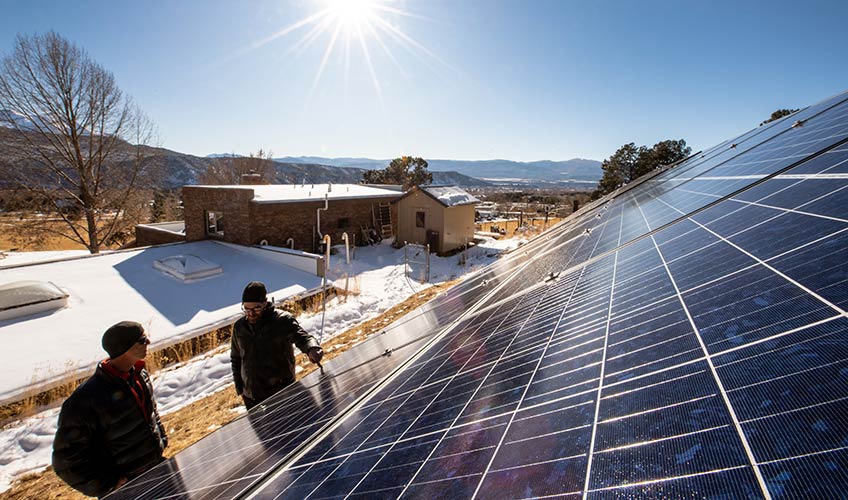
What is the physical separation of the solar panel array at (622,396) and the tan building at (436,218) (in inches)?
782

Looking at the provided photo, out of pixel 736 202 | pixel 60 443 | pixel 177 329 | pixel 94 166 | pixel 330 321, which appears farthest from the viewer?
pixel 94 166

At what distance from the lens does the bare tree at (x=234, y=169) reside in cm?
4672

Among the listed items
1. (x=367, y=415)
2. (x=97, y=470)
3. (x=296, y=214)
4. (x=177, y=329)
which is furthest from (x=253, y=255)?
(x=367, y=415)

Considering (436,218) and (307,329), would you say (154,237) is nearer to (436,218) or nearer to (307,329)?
(436,218)

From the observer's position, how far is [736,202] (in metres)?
4.11

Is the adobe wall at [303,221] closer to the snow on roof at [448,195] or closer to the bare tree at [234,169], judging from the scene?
the snow on roof at [448,195]

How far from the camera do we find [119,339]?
10.6 feet

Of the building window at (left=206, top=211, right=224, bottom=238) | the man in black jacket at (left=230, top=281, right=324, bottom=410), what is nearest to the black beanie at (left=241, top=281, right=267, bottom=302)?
the man in black jacket at (left=230, top=281, right=324, bottom=410)

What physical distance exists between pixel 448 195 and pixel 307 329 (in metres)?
16.7

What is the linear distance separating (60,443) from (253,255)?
15.1 meters

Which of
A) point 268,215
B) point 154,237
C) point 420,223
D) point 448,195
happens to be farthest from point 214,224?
point 448,195

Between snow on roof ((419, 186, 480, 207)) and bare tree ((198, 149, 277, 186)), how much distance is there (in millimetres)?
29877

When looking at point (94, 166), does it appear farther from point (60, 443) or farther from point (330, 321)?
point (60, 443)

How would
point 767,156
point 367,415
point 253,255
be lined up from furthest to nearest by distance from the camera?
point 253,255, point 767,156, point 367,415
